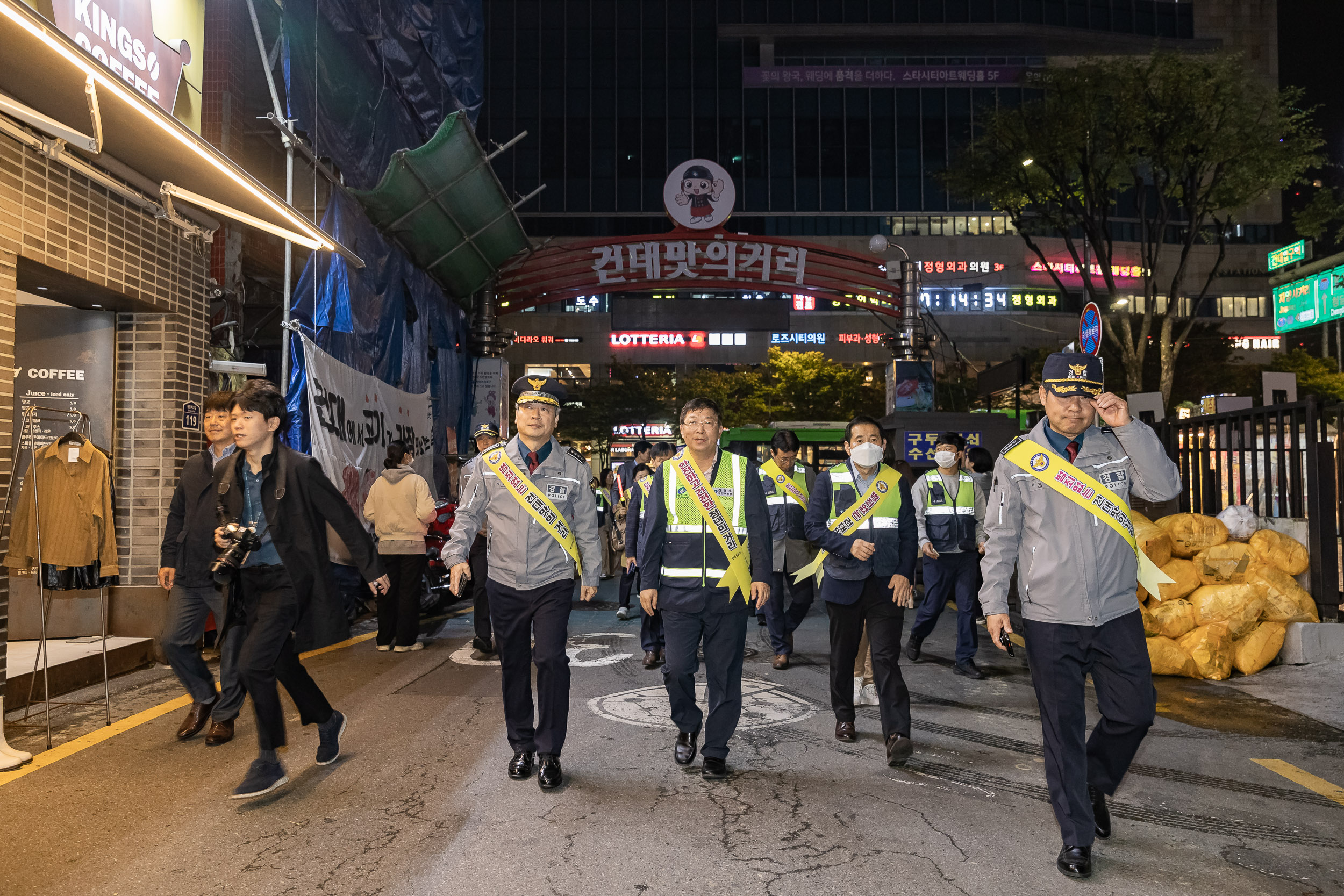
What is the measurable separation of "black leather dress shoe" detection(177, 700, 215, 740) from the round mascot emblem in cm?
1604

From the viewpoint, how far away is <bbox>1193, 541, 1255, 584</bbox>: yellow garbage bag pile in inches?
312

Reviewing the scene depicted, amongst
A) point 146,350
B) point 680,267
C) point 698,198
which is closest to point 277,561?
point 146,350

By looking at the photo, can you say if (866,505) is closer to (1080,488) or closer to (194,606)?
(1080,488)

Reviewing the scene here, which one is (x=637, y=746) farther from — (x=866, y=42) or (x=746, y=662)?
(x=866, y=42)

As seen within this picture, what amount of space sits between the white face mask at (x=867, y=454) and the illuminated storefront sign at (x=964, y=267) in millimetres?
53255

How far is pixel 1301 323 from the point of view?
26547 millimetres

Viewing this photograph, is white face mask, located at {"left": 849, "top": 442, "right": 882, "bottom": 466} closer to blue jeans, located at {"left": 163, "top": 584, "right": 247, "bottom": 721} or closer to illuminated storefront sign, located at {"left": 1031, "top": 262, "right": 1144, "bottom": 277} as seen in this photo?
blue jeans, located at {"left": 163, "top": 584, "right": 247, "bottom": 721}

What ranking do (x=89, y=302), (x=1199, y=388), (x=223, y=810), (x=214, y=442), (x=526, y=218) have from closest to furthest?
1. (x=223, y=810)
2. (x=214, y=442)
3. (x=89, y=302)
4. (x=1199, y=388)
5. (x=526, y=218)

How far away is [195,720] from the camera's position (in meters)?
5.56

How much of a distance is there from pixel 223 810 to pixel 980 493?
6259 mm

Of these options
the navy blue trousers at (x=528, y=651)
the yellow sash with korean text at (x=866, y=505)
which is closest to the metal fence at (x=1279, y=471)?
the yellow sash with korean text at (x=866, y=505)

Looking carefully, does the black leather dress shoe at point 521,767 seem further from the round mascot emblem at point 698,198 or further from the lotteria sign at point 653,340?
the lotteria sign at point 653,340

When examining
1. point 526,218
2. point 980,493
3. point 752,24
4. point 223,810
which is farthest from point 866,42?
point 223,810

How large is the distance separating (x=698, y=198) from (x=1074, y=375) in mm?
17141
